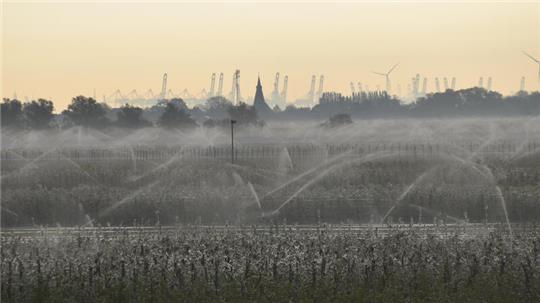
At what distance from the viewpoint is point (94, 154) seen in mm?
86250

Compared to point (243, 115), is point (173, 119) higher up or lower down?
lower down

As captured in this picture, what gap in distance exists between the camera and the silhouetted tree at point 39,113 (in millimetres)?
132375

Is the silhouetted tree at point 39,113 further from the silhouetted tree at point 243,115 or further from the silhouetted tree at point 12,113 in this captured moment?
the silhouetted tree at point 243,115

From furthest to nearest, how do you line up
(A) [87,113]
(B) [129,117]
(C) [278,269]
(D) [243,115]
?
(D) [243,115]
(B) [129,117]
(A) [87,113]
(C) [278,269]

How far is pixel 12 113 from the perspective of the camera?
440 ft

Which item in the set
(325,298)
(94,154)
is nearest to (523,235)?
(325,298)

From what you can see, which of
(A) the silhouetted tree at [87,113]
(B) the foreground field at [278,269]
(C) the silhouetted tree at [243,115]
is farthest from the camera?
(C) the silhouetted tree at [243,115]

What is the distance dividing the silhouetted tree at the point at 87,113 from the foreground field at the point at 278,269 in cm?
10464

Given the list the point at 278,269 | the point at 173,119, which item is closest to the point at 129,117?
the point at 173,119

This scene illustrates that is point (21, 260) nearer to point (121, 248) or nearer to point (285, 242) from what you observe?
point (121, 248)

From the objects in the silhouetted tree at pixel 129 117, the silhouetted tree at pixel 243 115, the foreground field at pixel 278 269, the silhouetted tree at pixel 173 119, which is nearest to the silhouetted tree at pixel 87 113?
the silhouetted tree at pixel 129 117

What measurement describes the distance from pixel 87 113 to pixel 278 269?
363 ft

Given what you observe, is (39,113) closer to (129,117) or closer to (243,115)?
(129,117)

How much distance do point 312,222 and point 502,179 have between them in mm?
15533
